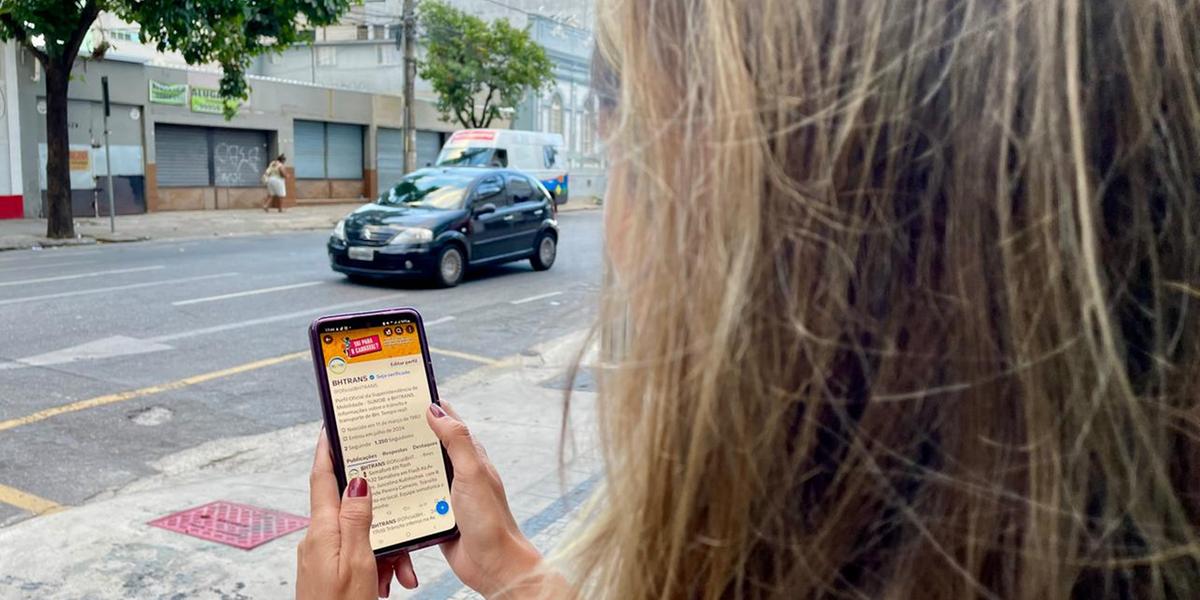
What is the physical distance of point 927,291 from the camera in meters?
0.70

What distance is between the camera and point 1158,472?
0.70m

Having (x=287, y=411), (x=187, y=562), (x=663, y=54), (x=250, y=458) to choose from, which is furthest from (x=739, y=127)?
(x=287, y=411)

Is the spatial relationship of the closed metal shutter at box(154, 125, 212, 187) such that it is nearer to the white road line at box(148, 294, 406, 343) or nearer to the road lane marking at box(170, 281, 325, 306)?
the road lane marking at box(170, 281, 325, 306)

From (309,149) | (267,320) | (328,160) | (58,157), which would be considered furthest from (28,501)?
(328,160)

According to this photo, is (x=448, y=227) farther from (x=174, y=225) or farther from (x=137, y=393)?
(x=174, y=225)

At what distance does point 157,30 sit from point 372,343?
14802mm

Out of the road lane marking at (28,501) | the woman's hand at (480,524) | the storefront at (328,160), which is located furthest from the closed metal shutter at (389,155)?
the woman's hand at (480,524)

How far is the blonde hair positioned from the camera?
68 cm

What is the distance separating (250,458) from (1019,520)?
5.26 m

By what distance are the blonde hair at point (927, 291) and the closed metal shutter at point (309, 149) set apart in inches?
1164

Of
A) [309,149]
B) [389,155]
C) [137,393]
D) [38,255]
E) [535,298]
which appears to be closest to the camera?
[137,393]

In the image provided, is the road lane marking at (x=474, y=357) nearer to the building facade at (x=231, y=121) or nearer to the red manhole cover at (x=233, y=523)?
the red manhole cover at (x=233, y=523)

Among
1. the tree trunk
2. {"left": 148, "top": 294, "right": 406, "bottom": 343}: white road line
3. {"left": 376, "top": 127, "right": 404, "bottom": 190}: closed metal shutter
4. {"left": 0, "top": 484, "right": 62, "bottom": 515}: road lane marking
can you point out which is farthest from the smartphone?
{"left": 376, "top": 127, "right": 404, "bottom": 190}: closed metal shutter

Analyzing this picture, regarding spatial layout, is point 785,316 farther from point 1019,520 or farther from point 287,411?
point 287,411
